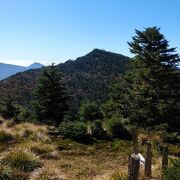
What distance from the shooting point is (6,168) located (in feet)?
41.1

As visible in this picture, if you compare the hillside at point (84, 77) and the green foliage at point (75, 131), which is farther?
the hillside at point (84, 77)

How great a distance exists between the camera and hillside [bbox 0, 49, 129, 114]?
95131 millimetres

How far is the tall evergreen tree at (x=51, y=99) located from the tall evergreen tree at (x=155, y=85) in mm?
7246

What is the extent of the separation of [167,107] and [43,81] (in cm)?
1267

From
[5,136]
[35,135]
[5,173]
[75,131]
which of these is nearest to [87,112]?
[75,131]

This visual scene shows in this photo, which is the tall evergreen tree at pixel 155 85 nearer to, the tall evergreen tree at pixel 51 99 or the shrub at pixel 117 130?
the tall evergreen tree at pixel 51 99

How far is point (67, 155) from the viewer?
17.5m

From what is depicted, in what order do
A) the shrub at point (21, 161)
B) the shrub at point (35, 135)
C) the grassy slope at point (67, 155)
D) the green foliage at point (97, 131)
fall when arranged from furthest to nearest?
the green foliage at point (97, 131) → the shrub at point (35, 135) → the shrub at point (21, 161) → the grassy slope at point (67, 155)

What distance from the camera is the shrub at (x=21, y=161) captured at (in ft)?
45.6

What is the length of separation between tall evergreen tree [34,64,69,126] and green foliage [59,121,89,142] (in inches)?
539

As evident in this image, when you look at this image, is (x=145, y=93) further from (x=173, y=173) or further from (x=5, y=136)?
(x=173, y=173)

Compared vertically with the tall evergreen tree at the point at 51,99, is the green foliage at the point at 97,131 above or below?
below

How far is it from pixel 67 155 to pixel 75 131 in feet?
14.4

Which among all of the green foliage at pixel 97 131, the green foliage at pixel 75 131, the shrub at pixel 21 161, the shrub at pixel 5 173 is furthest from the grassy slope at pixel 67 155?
the green foliage at pixel 97 131
